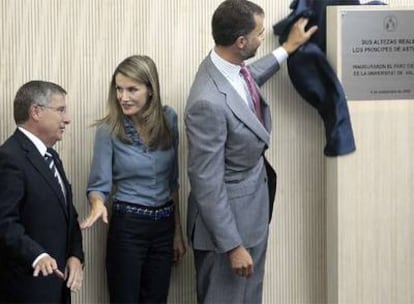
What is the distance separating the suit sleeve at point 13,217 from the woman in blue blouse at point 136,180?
484mm

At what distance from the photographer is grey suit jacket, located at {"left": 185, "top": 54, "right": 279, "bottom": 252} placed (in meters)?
3.27

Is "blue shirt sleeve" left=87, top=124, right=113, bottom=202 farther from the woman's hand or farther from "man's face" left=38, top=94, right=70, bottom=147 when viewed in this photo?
"man's face" left=38, top=94, right=70, bottom=147

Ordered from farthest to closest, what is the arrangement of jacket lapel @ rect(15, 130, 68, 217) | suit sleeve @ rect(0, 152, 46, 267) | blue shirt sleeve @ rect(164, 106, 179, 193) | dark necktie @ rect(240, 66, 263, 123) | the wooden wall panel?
1. the wooden wall panel
2. blue shirt sleeve @ rect(164, 106, 179, 193)
3. dark necktie @ rect(240, 66, 263, 123)
4. jacket lapel @ rect(15, 130, 68, 217)
5. suit sleeve @ rect(0, 152, 46, 267)

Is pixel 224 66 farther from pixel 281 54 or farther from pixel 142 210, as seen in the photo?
pixel 142 210

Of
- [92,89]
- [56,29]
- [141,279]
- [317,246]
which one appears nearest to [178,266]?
[141,279]

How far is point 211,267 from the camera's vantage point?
3.47m

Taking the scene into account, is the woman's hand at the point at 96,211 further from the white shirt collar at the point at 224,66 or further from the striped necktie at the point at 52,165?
the white shirt collar at the point at 224,66

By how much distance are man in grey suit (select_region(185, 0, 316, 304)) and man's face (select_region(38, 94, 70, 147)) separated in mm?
519

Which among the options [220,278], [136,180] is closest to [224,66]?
[136,180]

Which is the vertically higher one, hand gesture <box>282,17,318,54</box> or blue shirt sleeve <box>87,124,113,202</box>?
hand gesture <box>282,17,318,54</box>

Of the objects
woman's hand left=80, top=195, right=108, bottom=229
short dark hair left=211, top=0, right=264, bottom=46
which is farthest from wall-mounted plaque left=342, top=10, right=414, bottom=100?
woman's hand left=80, top=195, right=108, bottom=229

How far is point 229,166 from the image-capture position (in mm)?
3404

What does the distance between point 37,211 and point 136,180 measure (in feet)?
1.85

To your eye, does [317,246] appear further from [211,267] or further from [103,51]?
[103,51]
